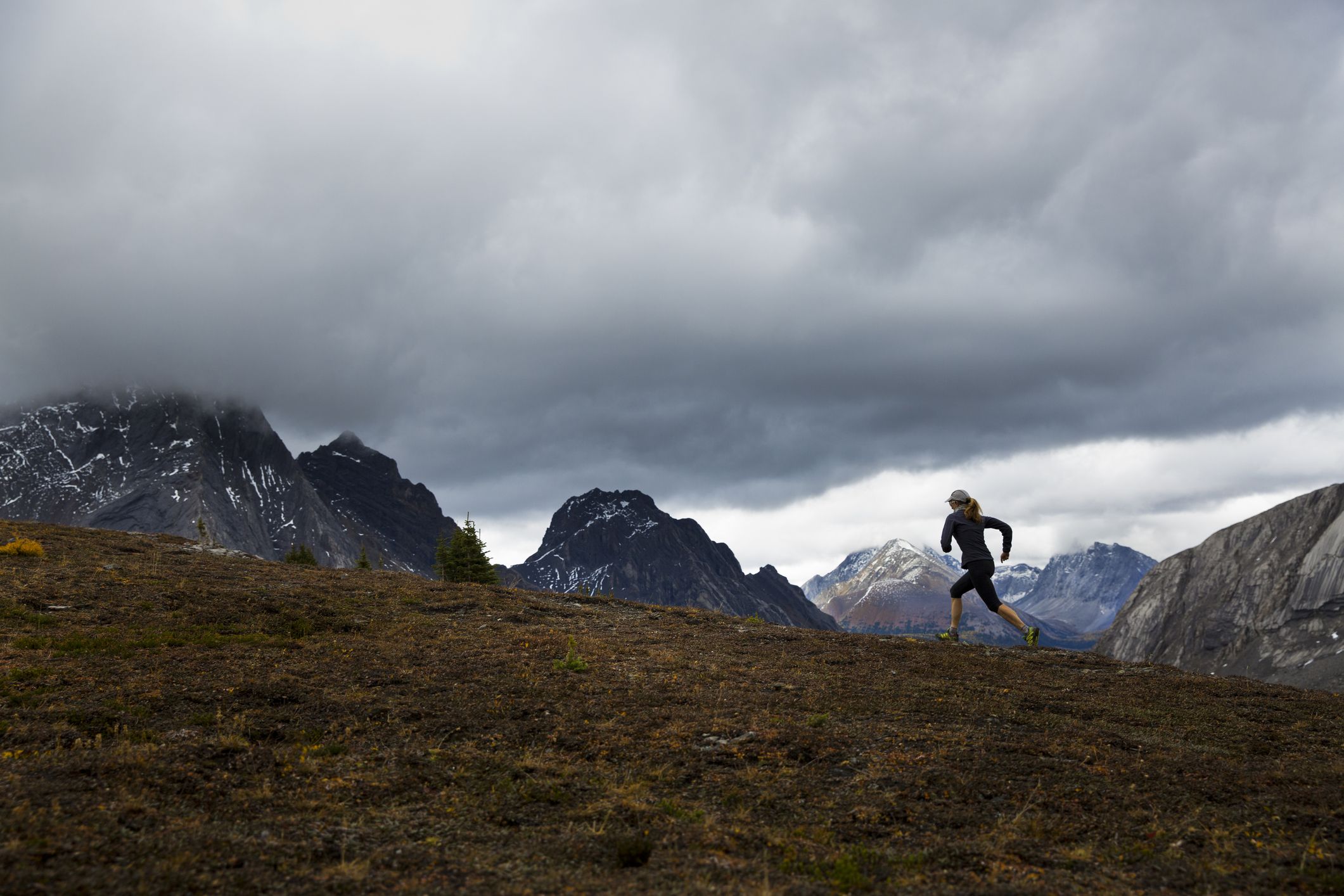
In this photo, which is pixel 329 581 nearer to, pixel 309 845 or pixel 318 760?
pixel 318 760

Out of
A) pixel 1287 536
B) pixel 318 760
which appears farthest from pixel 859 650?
pixel 1287 536

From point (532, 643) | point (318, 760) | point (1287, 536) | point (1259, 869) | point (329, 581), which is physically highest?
point (1287, 536)

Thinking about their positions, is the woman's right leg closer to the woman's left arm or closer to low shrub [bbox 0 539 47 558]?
the woman's left arm

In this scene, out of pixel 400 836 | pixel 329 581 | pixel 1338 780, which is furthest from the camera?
pixel 329 581

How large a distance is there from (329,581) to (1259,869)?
2341 cm

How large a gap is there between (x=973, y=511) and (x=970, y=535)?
0.62m

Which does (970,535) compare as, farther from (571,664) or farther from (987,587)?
(571,664)

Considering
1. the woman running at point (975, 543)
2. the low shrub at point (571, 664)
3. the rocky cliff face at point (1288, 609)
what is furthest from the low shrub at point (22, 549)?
the rocky cliff face at point (1288, 609)

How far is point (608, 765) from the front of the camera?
10.4 m

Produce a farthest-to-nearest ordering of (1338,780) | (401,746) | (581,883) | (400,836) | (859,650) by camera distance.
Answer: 1. (859,650)
2. (401,746)
3. (1338,780)
4. (400,836)
5. (581,883)

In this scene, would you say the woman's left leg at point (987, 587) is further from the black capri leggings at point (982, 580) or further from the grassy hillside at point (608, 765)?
the grassy hillside at point (608, 765)

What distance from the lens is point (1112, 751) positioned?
11.0m

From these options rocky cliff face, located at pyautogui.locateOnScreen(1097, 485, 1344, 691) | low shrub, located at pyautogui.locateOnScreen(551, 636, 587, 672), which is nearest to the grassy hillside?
low shrub, located at pyautogui.locateOnScreen(551, 636, 587, 672)

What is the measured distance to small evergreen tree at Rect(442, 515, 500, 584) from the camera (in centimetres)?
5853
